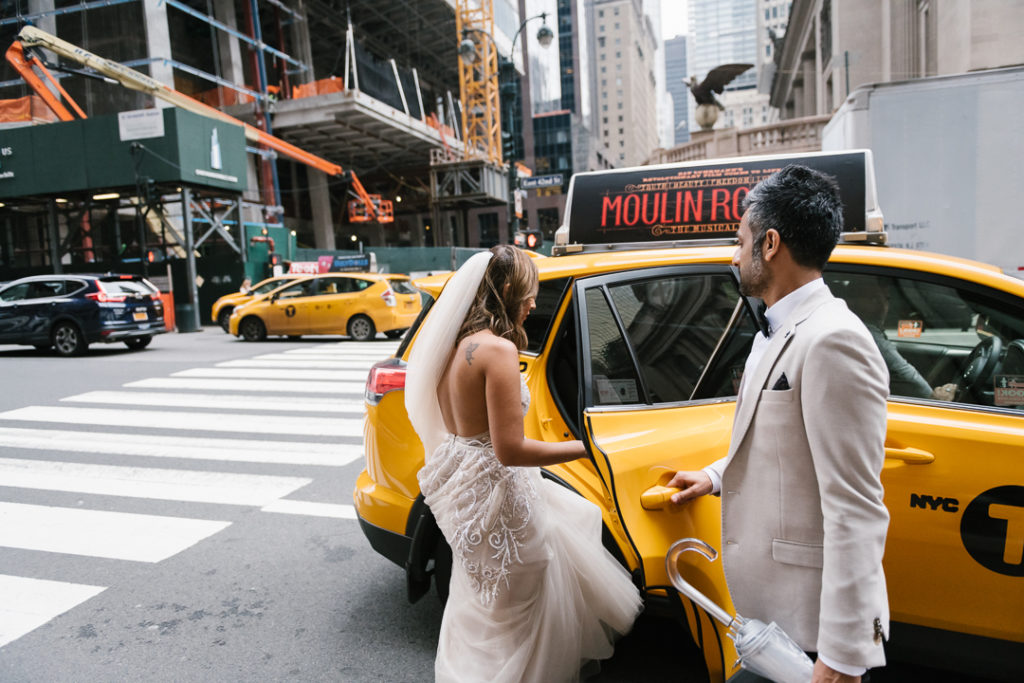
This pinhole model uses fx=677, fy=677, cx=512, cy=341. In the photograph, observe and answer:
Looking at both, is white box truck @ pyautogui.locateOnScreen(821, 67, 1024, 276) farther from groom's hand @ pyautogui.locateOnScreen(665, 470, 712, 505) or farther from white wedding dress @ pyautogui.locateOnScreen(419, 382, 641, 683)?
groom's hand @ pyautogui.locateOnScreen(665, 470, 712, 505)

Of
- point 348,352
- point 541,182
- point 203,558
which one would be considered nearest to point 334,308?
point 348,352

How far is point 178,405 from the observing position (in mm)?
8883

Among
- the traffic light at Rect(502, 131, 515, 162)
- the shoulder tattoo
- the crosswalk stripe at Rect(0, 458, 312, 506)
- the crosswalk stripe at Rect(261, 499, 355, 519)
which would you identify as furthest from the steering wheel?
the traffic light at Rect(502, 131, 515, 162)

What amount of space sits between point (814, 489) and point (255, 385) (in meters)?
9.88

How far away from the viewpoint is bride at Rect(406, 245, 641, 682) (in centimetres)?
225

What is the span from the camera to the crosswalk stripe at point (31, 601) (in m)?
3.49

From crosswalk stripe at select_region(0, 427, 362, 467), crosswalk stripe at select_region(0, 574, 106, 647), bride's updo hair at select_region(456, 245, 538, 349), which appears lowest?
crosswalk stripe at select_region(0, 574, 106, 647)

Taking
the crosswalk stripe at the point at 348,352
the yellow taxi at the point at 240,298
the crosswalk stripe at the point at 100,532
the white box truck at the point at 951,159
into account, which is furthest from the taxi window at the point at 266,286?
the white box truck at the point at 951,159

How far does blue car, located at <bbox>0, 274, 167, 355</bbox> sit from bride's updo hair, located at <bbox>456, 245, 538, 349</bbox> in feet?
46.0

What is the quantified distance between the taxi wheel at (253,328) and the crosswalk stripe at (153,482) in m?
10.2

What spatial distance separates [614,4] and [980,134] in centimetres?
16131

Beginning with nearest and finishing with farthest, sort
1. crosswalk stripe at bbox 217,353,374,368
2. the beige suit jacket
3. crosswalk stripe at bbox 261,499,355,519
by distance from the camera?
1. the beige suit jacket
2. crosswalk stripe at bbox 261,499,355,519
3. crosswalk stripe at bbox 217,353,374,368

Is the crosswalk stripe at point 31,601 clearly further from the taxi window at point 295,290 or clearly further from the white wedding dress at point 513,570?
the taxi window at point 295,290

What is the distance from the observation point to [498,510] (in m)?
2.32
